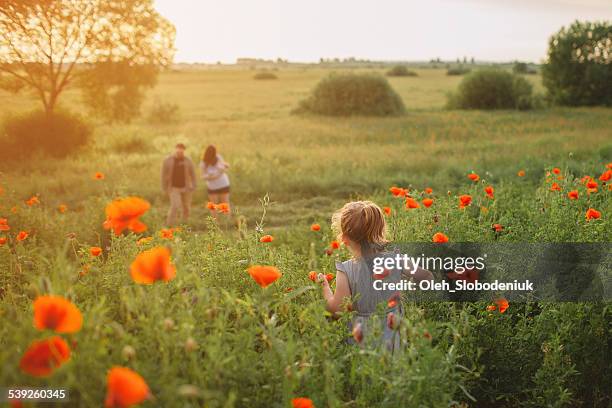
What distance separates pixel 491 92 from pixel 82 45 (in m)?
29.4

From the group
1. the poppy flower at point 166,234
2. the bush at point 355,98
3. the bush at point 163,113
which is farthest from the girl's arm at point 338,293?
the bush at point 355,98

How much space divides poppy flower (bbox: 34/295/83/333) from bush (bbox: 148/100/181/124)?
31014mm

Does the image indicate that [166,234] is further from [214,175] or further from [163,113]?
[163,113]

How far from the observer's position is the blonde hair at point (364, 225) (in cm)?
366

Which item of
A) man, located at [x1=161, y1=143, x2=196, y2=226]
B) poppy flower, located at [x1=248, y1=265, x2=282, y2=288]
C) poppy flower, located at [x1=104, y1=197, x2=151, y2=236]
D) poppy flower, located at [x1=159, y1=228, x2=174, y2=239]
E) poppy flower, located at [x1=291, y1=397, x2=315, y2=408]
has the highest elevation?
poppy flower, located at [x1=104, y1=197, x2=151, y2=236]

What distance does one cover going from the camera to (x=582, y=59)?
131 ft

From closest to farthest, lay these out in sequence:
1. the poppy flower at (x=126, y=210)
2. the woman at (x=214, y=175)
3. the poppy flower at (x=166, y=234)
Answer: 1. the poppy flower at (x=126, y=210)
2. the poppy flower at (x=166, y=234)
3. the woman at (x=214, y=175)

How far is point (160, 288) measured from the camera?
2619 mm

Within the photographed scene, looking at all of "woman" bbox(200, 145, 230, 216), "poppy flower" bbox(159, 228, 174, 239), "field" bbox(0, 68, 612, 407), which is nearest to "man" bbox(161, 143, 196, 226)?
"woman" bbox(200, 145, 230, 216)

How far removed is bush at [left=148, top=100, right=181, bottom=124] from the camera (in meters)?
32.0

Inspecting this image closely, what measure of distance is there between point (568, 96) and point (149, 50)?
31.7 m

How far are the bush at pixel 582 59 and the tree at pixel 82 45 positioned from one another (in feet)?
101

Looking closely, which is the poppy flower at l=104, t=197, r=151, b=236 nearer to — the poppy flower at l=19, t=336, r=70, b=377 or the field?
the field

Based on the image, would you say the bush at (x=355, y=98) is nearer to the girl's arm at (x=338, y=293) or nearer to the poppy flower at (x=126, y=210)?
the girl's arm at (x=338, y=293)
